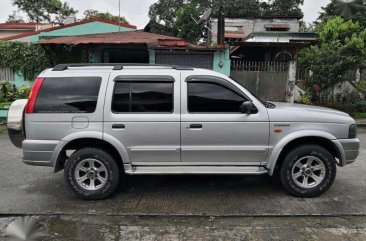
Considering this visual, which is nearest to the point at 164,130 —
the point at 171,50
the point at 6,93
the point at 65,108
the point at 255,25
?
the point at 65,108

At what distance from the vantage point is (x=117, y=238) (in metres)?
3.62

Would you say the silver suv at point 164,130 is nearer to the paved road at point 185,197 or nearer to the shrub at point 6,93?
the paved road at point 185,197

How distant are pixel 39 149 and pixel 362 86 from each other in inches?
503

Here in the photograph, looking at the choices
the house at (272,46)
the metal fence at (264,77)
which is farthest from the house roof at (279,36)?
the metal fence at (264,77)

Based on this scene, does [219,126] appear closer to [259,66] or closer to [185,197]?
[185,197]

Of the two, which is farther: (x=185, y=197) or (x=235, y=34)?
(x=235, y=34)

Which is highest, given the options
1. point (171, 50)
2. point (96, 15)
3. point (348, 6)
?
point (96, 15)

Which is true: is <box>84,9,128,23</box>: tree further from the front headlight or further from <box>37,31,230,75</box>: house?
the front headlight

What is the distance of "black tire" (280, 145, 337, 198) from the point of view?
15.1 ft

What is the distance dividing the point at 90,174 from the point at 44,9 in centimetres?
3892

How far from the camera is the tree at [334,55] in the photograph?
1268cm

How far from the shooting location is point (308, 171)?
4.67m

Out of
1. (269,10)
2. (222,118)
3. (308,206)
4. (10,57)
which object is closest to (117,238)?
(222,118)

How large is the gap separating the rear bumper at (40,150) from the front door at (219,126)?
1.74 m
